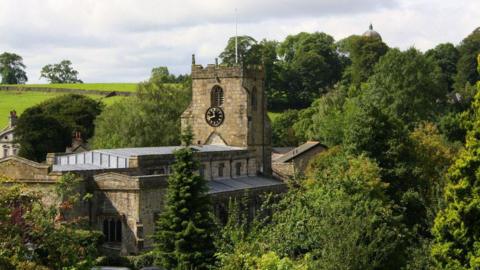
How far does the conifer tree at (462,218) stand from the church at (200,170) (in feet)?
46.3

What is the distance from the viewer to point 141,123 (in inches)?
3238

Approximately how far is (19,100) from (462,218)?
111 m

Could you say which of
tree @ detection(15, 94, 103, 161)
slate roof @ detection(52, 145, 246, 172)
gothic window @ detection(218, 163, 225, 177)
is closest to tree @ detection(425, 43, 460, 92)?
tree @ detection(15, 94, 103, 161)

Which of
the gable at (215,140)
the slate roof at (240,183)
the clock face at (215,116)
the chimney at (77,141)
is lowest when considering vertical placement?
the slate roof at (240,183)

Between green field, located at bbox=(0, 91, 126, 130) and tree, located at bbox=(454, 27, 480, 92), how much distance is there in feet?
159

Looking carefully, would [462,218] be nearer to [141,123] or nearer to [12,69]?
[141,123]

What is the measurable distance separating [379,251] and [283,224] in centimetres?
429

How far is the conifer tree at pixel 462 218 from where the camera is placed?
3300cm

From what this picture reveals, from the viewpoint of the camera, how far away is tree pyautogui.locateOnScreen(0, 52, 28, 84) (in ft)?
597

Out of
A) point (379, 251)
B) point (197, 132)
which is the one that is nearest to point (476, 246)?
point (379, 251)

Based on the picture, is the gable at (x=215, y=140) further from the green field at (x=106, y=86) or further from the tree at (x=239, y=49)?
Answer: the green field at (x=106, y=86)

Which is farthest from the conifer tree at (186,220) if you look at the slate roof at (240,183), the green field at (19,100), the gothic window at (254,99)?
the green field at (19,100)

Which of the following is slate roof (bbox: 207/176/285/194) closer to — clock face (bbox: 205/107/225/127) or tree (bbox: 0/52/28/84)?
clock face (bbox: 205/107/225/127)

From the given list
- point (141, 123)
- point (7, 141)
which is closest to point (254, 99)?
point (141, 123)
